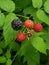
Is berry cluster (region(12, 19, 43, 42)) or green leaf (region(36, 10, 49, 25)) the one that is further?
green leaf (region(36, 10, 49, 25))

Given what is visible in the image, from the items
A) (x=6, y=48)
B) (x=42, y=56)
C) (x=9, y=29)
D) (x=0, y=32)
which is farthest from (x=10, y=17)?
(x=42, y=56)

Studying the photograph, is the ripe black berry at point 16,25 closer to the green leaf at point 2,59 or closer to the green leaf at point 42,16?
the green leaf at point 42,16

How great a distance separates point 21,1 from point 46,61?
83 centimetres

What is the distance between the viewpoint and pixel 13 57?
2221 mm

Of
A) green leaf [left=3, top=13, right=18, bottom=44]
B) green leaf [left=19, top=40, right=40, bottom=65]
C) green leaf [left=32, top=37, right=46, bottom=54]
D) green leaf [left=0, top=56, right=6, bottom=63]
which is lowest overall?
green leaf [left=0, top=56, right=6, bottom=63]

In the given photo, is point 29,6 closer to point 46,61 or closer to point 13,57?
point 13,57

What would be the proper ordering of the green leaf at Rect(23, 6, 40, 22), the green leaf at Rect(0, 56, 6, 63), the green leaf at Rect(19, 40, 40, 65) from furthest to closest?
1. the green leaf at Rect(0, 56, 6, 63)
2. the green leaf at Rect(19, 40, 40, 65)
3. the green leaf at Rect(23, 6, 40, 22)

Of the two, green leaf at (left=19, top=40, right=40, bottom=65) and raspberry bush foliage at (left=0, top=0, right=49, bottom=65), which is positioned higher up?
Answer: raspberry bush foliage at (left=0, top=0, right=49, bottom=65)

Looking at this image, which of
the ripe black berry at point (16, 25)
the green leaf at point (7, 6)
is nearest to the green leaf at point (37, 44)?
the ripe black berry at point (16, 25)

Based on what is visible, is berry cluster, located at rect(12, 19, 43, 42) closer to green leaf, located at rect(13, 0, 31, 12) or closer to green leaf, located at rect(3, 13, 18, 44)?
green leaf, located at rect(3, 13, 18, 44)

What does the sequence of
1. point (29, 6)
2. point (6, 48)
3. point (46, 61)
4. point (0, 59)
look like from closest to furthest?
point (29, 6), point (0, 59), point (6, 48), point (46, 61)

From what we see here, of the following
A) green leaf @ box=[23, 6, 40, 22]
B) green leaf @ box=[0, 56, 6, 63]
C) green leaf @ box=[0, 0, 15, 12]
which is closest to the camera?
green leaf @ box=[0, 0, 15, 12]

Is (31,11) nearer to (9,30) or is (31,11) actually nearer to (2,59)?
(9,30)

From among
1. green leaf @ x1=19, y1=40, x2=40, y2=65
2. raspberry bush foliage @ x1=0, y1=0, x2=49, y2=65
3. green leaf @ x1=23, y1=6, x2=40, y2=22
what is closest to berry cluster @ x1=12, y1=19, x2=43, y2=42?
raspberry bush foliage @ x1=0, y1=0, x2=49, y2=65
